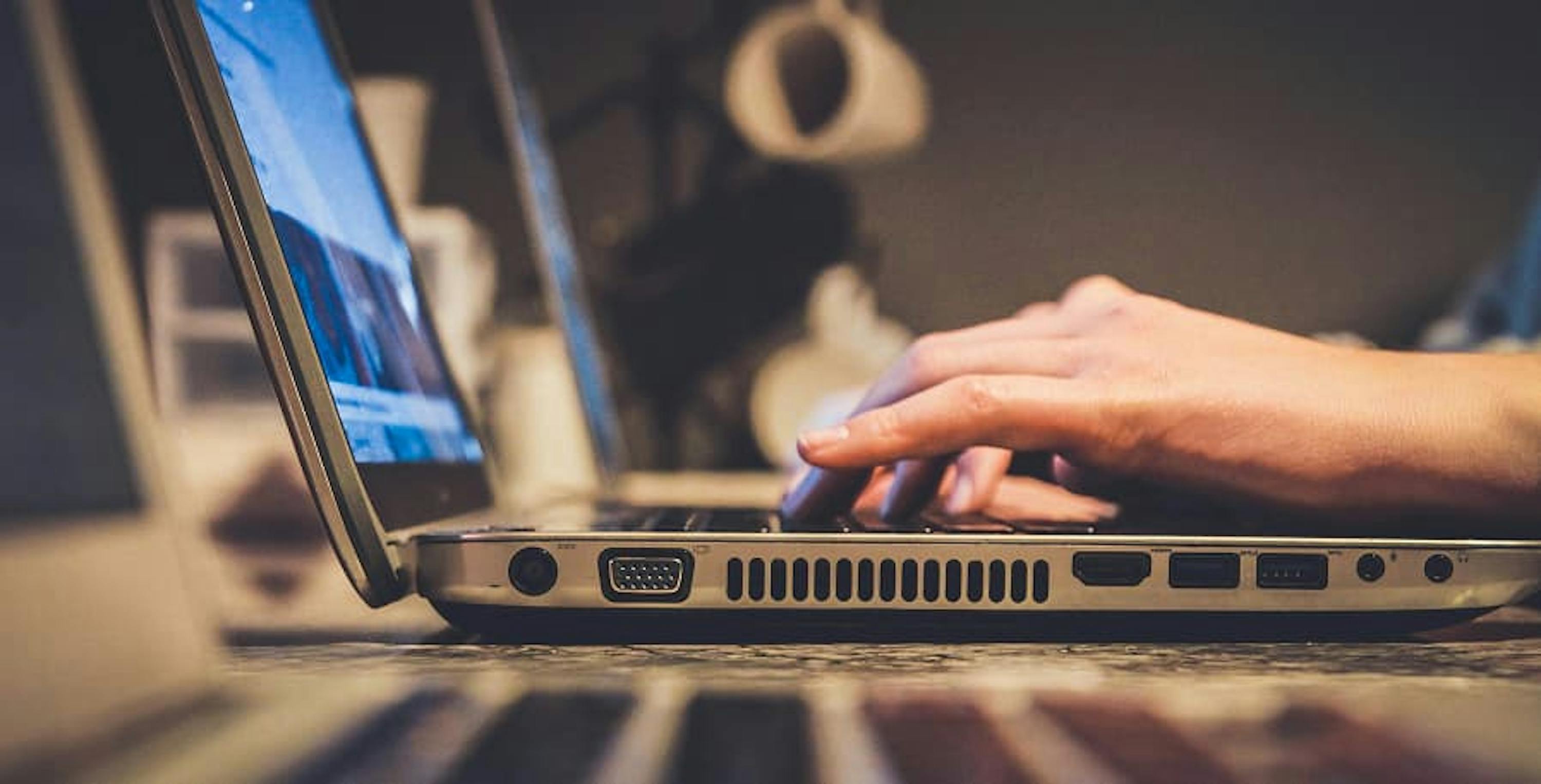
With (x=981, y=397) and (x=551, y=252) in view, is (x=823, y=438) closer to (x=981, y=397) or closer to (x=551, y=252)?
(x=981, y=397)

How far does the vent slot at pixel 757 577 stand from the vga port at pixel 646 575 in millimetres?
25

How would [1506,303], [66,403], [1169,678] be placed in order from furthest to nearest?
1. [1506,303]
2. [66,403]
3. [1169,678]

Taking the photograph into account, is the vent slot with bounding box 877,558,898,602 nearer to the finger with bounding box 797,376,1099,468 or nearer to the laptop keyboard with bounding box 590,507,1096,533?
the laptop keyboard with bounding box 590,507,1096,533

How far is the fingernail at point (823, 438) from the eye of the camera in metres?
0.64

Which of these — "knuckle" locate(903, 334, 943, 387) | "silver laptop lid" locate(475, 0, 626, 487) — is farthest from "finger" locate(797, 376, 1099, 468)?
"silver laptop lid" locate(475, 0, 626, 487)

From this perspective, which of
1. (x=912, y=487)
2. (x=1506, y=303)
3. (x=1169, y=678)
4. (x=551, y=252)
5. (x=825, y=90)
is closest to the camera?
(x=1169, y=678)

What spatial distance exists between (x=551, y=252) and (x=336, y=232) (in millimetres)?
891

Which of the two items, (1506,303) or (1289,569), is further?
(1506,303)

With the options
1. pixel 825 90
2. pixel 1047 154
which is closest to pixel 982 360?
pixel 825 90

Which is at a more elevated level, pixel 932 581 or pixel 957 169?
pixel 957 169

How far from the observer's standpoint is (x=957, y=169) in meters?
2.56

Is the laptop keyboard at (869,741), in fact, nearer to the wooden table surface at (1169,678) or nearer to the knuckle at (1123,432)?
the wooden table surface at (1169,678)

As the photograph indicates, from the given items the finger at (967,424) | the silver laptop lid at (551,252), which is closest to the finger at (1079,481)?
the finger at (967,424)

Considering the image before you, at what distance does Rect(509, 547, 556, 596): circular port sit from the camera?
512 millimetres
